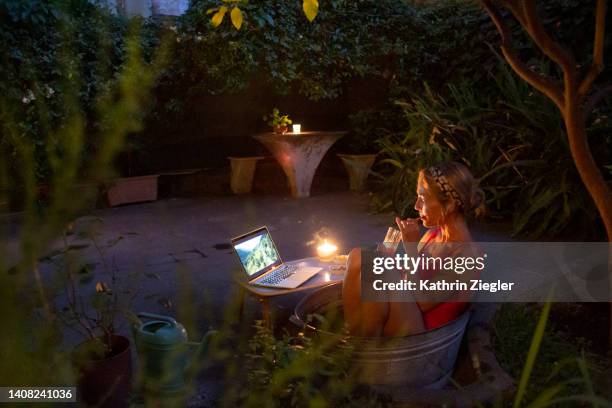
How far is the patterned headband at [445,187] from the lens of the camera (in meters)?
2.56

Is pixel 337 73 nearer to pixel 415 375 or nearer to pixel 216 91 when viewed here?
pixel 216 91

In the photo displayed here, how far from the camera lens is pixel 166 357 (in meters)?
2.46

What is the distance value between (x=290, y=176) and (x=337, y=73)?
1817 millimetres

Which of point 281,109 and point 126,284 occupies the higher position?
point 281,109

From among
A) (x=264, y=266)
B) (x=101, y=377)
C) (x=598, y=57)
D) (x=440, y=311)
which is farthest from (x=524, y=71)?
(x=101, y=377)

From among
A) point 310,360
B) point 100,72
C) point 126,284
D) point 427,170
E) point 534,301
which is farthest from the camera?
point 100,72

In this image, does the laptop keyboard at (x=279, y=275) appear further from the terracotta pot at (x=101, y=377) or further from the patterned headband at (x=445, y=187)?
the patterned headband at (x=445, y=187)

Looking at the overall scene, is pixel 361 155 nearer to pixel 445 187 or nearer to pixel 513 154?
pixel 513 154

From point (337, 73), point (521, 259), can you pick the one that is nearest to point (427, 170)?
point (521, 259)

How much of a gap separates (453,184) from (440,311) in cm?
59

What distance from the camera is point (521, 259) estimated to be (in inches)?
187

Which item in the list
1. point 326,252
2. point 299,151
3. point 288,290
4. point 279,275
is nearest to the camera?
point 288,290

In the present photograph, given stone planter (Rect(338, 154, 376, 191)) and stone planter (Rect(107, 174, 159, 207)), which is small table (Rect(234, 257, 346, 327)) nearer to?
stone planter (Rect(107, 174, 159, 207))

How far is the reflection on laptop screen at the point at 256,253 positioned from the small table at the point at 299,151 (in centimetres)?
447
